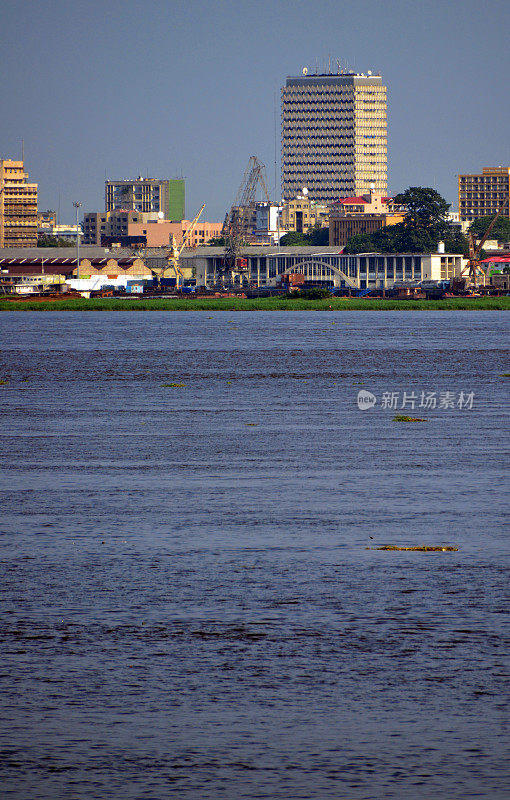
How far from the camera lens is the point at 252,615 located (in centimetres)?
1516

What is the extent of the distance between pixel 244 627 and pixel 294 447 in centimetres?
1753

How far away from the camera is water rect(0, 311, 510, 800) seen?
35.4ft

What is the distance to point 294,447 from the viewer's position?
105 feet

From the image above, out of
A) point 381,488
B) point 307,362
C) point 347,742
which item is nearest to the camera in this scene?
point 347,742

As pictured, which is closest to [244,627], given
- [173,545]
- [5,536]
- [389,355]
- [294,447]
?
[173,545]

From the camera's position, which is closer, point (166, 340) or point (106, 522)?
point (106, 522)

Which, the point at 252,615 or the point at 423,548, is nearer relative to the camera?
the point at 252,615

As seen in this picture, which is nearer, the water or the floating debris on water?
the water

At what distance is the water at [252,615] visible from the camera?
10789 millimetres

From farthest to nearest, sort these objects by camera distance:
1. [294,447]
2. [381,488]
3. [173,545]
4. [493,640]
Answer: [294,447]
[381,488]
[173,545]
[493,640]

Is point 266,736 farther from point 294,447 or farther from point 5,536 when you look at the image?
point 294,447

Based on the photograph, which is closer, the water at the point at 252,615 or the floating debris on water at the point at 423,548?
the water at the point at 252,615

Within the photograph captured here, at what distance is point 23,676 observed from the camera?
12883mm

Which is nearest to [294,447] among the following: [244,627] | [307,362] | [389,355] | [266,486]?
[266,486]
